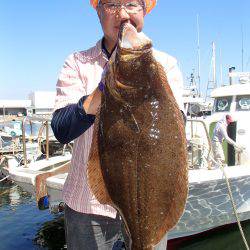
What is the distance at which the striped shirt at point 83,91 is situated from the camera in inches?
106

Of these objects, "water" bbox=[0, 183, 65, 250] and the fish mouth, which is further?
"water" bbox=[0, 183, 65, 250]

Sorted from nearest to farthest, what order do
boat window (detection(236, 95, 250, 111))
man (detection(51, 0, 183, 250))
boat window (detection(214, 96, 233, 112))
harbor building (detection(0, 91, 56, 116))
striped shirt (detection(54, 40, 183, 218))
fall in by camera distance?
man (detection(51, 0, 183, 250)), striped shirt (detection(54, 40, 183, 218)), boat window (detection(236, 95, 250, 111)), boat window (detection(214, 96, 233, 112)), harbor building (detection(0, 91, 56, 116))

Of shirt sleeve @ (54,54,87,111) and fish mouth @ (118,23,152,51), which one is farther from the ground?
fish mouth @ (118,23,152,51)

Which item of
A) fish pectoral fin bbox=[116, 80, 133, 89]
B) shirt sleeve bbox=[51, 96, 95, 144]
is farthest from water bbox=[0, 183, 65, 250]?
fish pectoral fin bbox=[116, 80, 133, 89]

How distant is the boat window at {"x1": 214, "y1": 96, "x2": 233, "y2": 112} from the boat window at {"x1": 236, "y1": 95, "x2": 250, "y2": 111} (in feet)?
0.90

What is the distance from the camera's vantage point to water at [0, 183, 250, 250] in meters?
9.09

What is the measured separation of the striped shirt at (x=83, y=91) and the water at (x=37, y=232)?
6543mm

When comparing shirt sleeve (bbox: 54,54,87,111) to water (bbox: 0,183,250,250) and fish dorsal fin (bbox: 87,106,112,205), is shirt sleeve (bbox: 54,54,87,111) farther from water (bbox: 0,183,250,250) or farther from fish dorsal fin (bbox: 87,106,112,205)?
water (bbox: 0,183,250,250)

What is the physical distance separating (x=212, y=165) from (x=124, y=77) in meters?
6.96

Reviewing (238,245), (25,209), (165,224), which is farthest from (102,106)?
(25,209)

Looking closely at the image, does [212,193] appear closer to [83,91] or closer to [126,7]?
[83,91]

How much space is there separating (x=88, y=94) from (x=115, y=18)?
1.75 feet

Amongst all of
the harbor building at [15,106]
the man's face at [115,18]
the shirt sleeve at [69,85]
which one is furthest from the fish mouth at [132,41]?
the harbor building at [15,106]

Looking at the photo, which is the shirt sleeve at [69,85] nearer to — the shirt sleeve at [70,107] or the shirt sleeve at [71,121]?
the shirt sleeve at [70,107]
